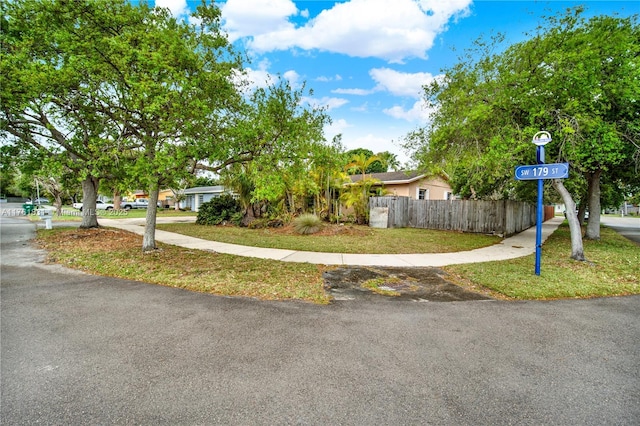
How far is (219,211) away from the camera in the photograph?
57.7 ft

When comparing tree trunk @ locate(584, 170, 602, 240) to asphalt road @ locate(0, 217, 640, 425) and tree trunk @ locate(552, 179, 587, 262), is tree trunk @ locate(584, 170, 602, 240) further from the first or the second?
asphalt road @ locate(0, 217, 640, 425)

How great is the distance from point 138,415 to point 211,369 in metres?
0.68

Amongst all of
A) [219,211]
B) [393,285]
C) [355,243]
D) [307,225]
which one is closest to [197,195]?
[219,211]

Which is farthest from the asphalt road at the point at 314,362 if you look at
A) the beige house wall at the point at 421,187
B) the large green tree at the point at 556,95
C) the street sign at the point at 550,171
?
the beige house wall at the point at 421,187

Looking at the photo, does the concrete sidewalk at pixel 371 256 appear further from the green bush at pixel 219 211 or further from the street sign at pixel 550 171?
the green bush at pixel 219 211

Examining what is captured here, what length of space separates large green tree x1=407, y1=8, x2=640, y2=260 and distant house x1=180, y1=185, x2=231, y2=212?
87.9ft

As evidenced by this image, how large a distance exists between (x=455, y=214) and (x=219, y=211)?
13.2 meters

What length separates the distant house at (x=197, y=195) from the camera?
3312cm

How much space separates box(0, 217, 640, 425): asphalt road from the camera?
7.41ft

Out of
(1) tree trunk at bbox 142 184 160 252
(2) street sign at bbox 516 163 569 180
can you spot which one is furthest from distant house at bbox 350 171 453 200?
(1) tree trunk at bbox 142 184 160 252

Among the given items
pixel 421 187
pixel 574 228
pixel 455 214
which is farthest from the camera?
pixel 421 187

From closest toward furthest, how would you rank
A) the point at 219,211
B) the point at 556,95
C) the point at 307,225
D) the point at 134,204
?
the point at 556,95 → the point at 307,225 → the point at 219,211 → the point at 134,204

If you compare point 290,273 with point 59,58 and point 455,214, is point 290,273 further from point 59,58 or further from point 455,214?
point 455,214

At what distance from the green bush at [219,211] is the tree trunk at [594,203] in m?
16.1
